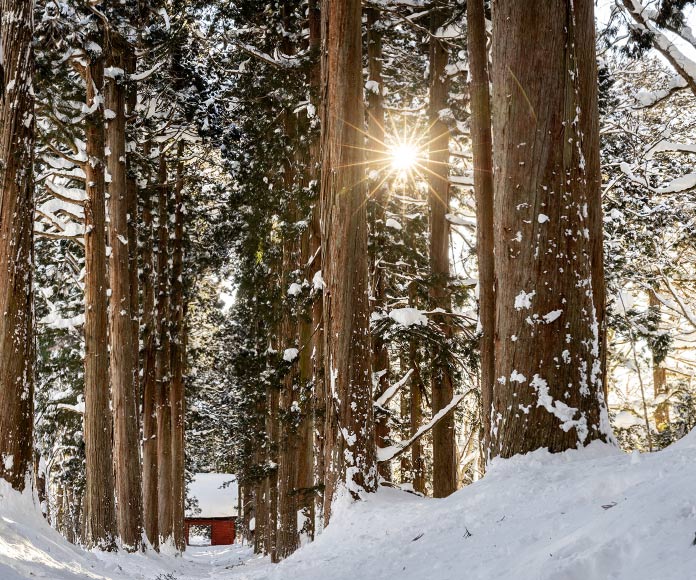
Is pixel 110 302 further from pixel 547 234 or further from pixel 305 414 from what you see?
pixel 547 234

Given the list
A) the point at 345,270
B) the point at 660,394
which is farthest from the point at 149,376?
the point at 660,394

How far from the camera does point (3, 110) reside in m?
7.51

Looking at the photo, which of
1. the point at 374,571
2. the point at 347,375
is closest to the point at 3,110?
the point at 347,375

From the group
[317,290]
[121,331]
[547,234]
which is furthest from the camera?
[121,331]

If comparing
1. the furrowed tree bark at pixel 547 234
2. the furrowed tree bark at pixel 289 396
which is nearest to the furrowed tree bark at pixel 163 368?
the furrowed tree bark at pixel 289 396

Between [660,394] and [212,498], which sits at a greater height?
[660,394]

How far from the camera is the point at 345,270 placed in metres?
7.98

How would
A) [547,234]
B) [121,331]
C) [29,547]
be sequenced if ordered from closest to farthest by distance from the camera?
1. [547,234]
2. [29,547]
3. [121,331]

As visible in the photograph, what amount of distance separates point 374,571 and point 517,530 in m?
1.23

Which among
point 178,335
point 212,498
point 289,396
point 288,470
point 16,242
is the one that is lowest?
point 212,498

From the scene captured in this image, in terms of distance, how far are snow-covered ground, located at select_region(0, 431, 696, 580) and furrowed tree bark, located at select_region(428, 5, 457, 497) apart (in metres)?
4.73

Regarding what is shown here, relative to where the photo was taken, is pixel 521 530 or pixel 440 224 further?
pixel 440 224

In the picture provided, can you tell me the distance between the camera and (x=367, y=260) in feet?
26.7

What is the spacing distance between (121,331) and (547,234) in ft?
32.5
